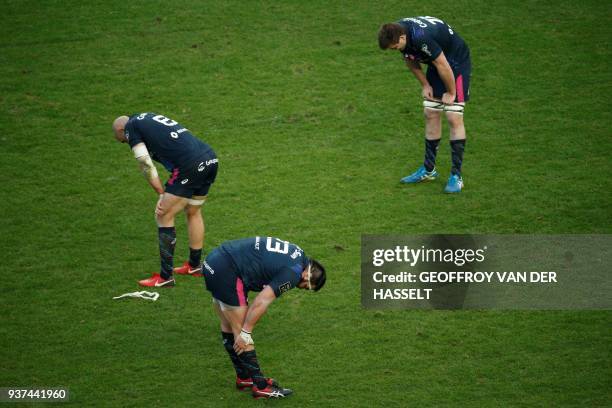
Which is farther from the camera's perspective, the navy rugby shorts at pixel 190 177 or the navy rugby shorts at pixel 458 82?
the navy rugby shorts at pixel 458 82

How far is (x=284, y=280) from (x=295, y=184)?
409 cm

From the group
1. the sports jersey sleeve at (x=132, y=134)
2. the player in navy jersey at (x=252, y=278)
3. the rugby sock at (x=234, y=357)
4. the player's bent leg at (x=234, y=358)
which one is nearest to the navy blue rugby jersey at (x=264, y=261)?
the player in navy jersey at (x=252, y=278)

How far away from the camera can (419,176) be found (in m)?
11.3

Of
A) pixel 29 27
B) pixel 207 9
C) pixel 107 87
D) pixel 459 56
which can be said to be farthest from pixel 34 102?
pixel 459 56

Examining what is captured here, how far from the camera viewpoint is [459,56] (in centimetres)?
1082

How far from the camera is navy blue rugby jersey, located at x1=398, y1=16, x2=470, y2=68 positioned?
1027 cm

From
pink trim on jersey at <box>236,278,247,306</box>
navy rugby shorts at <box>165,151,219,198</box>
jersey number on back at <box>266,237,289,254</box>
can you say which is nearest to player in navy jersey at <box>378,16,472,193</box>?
navy rugby shorts at <box>165,151,219,198</box>

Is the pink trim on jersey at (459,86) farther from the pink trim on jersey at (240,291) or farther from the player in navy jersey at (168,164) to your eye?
the pink trim on jersey at (240,291)

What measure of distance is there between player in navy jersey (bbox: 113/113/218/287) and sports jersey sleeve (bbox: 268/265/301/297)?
2283 millimetres

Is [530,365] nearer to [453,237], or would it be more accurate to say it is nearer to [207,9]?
[453,237]

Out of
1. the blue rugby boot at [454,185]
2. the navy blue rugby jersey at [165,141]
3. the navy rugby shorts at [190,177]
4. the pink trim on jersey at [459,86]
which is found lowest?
the blue rugby boot at [454,185]

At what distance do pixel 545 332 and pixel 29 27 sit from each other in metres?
10.9

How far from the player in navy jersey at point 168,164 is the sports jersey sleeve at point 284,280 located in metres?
2.28

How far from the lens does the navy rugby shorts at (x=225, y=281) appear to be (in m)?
7.50
